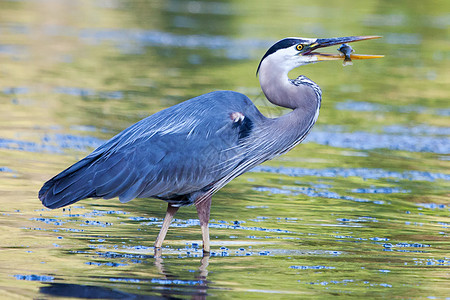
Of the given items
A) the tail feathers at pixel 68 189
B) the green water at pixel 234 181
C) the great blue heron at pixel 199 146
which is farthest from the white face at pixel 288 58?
the tail feathers at pixel 68 189

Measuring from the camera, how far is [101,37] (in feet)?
71.9

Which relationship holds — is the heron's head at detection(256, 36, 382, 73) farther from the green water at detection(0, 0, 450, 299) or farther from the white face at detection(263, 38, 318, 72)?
the green water at detection(0, 0, 450, 299)

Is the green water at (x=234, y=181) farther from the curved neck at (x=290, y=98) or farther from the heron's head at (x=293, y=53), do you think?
the heron's head at (x=293, y=53)

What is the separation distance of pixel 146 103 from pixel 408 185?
17.1ft

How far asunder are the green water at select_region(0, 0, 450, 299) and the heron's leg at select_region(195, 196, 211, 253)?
123 mm

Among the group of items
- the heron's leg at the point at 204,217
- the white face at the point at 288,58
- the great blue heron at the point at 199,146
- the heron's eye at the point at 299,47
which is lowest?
the heron's leg at the point at 204,217

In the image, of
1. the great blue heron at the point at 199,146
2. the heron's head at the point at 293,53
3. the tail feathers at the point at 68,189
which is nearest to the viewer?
the tail feathers at the point at 68,189

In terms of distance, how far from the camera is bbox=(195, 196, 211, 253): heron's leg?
7.04m

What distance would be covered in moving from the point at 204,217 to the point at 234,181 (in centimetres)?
291

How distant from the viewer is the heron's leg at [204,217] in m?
7.04

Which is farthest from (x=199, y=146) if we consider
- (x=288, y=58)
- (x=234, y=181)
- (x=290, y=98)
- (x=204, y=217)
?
(x=234, y=181)

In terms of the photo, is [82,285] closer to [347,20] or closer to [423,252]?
[423,252]

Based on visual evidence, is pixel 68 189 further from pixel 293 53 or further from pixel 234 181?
pixel 234 181

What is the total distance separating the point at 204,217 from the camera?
7.12 m
